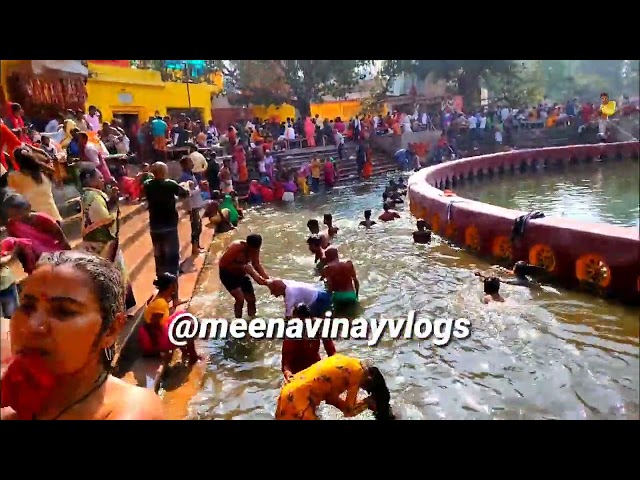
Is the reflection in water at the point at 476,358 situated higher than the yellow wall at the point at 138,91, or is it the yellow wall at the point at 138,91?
the yellow wall at the point at 138,91

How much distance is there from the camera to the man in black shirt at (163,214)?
6.93 metres

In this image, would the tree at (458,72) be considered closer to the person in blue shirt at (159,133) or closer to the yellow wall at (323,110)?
the yellow wall at (323,110)

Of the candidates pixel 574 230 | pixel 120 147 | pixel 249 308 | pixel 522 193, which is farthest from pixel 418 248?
pixel 522 193

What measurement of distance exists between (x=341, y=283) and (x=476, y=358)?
1.91 meters

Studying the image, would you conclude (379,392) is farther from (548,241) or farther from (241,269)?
(548,241)

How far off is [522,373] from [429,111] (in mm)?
19133

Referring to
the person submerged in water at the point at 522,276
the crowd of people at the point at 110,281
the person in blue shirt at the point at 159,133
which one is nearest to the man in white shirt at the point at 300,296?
the crowd of people at the point at 110,281

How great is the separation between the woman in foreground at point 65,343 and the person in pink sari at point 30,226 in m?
2.64

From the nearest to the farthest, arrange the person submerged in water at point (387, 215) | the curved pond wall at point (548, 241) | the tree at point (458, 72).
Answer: the curved pond wall at point (548, 241) → the person submerged in water at point (387, 215) → the tree at point (458, 72)

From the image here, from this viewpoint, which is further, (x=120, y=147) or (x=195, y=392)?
(x=120, y=147)

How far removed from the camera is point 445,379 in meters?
4.95

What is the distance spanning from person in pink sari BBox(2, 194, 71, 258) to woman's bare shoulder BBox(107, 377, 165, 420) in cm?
263

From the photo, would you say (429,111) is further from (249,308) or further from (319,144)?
(249,308)

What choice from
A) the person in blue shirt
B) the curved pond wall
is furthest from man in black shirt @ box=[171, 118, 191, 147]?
the curved pond wall
